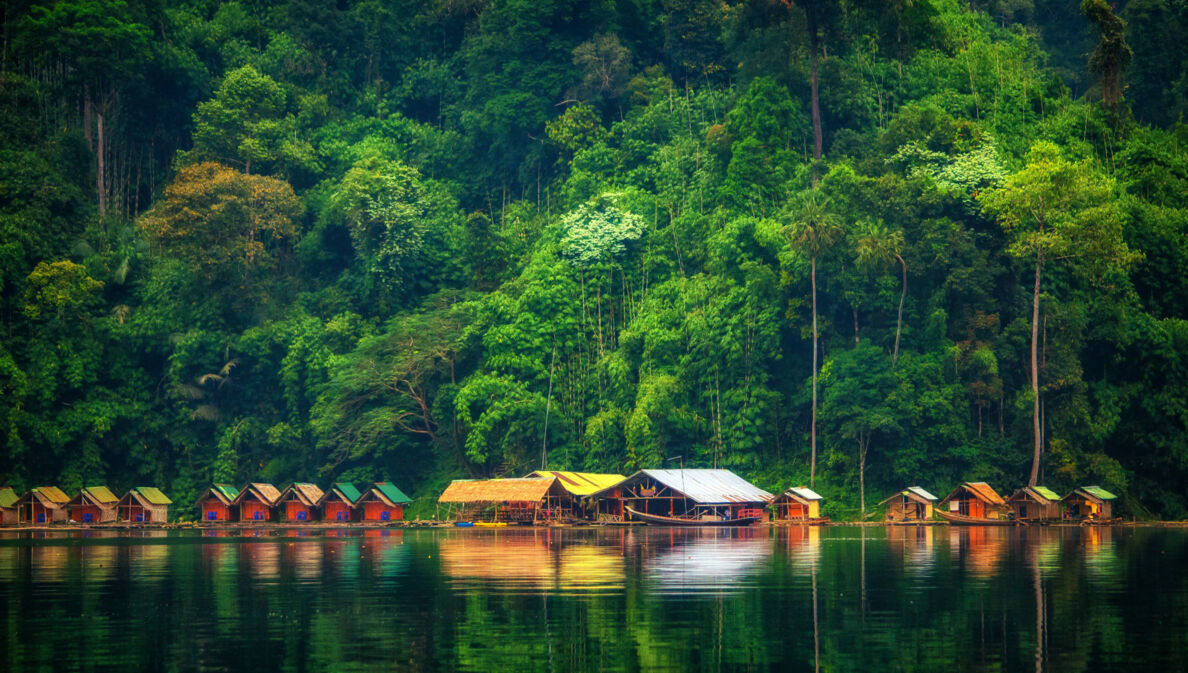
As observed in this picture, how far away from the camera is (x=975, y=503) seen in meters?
61.9

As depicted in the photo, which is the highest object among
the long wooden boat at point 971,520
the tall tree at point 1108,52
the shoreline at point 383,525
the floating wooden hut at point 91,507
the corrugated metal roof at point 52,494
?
the tall tree at point 1108,52

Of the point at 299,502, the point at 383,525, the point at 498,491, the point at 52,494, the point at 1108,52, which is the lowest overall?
the point at 383,525

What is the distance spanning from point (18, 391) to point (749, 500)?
3887 cm

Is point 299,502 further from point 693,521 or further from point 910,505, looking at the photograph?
point 910,505

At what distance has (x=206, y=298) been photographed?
253ft

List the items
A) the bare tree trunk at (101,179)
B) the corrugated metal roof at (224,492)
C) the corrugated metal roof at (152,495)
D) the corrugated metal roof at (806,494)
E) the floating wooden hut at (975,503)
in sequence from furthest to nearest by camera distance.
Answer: the bare tree trunk at (101,179)
the corrugated metal roof at (224,492)
the corrugated metal roof at (152,495)
the corrugated metal roof at (806,494)
the floating wooden hut at (975,503)

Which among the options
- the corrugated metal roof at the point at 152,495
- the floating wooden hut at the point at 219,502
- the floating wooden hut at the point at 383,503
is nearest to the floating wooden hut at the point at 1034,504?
the floating wooden hut at the point at 383,503

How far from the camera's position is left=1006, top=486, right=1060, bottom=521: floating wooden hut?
60.5 m

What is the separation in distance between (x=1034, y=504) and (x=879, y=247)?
14.3 metres

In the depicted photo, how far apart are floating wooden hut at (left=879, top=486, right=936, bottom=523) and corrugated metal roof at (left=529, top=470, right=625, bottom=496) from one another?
1352 centimetres

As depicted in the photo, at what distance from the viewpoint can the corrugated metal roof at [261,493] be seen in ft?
232

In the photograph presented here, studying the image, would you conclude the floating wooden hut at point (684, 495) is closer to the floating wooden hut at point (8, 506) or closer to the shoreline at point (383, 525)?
the shoreline at point (383, 525)

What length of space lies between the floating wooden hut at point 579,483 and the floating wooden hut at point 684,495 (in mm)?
640

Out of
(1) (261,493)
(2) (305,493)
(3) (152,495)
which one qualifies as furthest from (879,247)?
(3) (152,495)
